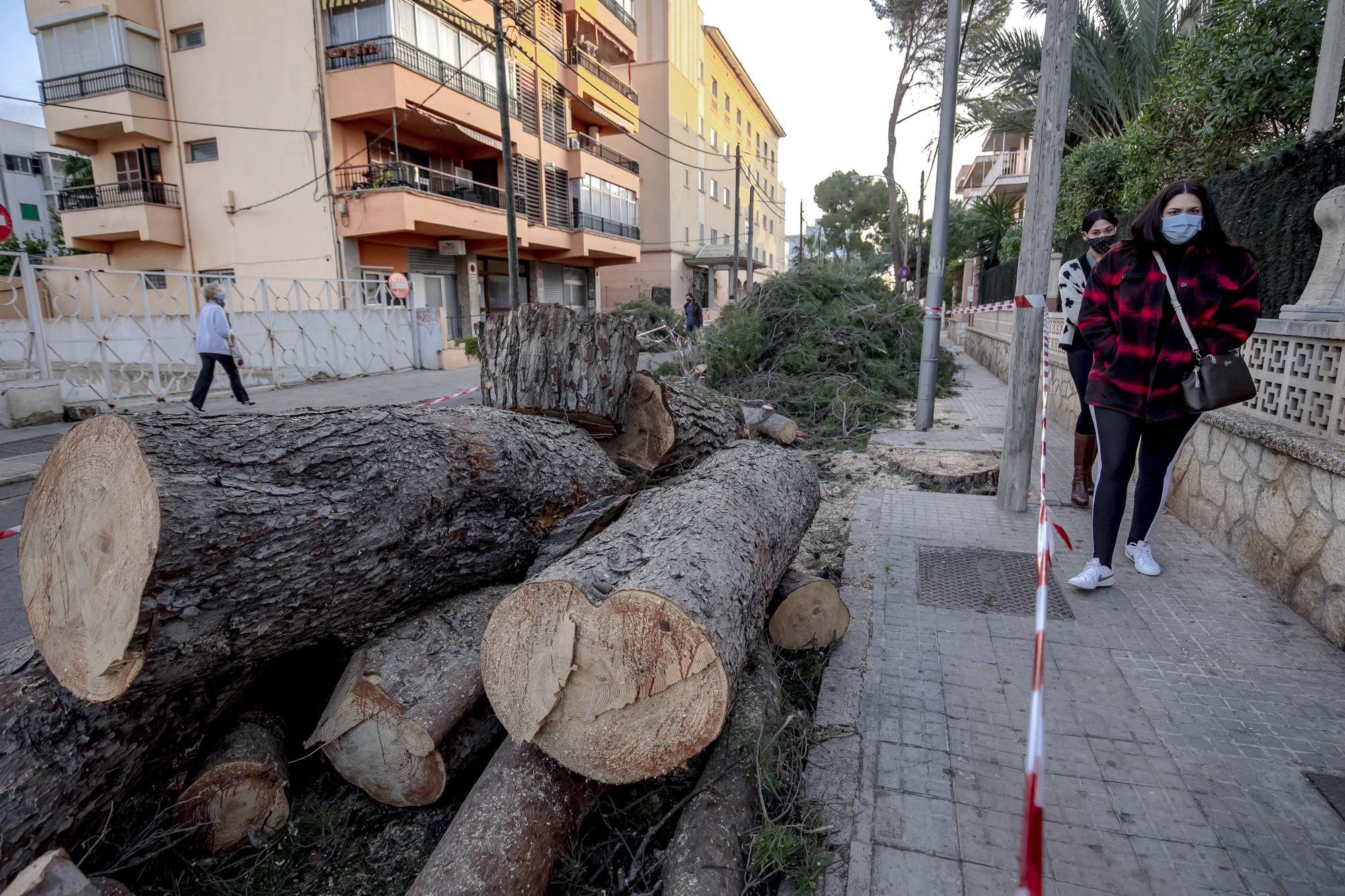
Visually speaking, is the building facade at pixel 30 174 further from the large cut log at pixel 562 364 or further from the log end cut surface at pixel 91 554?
the log end cut surface at pixel 91 554

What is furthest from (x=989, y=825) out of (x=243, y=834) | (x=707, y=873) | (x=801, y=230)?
(x=801, y=230)

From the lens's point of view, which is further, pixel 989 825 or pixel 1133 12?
pixel 1133 12

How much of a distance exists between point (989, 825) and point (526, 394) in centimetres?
303

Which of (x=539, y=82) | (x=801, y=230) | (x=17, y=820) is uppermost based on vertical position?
(x=539, y=82)

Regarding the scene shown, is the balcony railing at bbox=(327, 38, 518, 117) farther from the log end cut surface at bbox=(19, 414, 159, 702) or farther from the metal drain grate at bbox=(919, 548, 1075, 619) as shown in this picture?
the metal drain grate at bbox=(919, 548, 1075, 619)

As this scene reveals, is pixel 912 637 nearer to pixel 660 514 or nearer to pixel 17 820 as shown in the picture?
pixel 660 514

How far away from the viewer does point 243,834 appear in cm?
204

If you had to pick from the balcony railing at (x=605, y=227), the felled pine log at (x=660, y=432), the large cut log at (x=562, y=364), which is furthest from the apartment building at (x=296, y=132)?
the felled pine log at (x=660, y=432)

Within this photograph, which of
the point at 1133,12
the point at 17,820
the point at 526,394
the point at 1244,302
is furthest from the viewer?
the point at 1133,12

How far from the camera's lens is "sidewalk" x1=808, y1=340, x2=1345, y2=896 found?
5.89 feet

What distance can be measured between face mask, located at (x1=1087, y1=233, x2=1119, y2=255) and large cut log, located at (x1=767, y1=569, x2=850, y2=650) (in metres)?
2.99

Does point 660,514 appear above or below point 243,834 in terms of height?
above

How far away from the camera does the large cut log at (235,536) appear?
183cm

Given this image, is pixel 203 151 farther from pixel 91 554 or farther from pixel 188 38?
pixel 91 554
